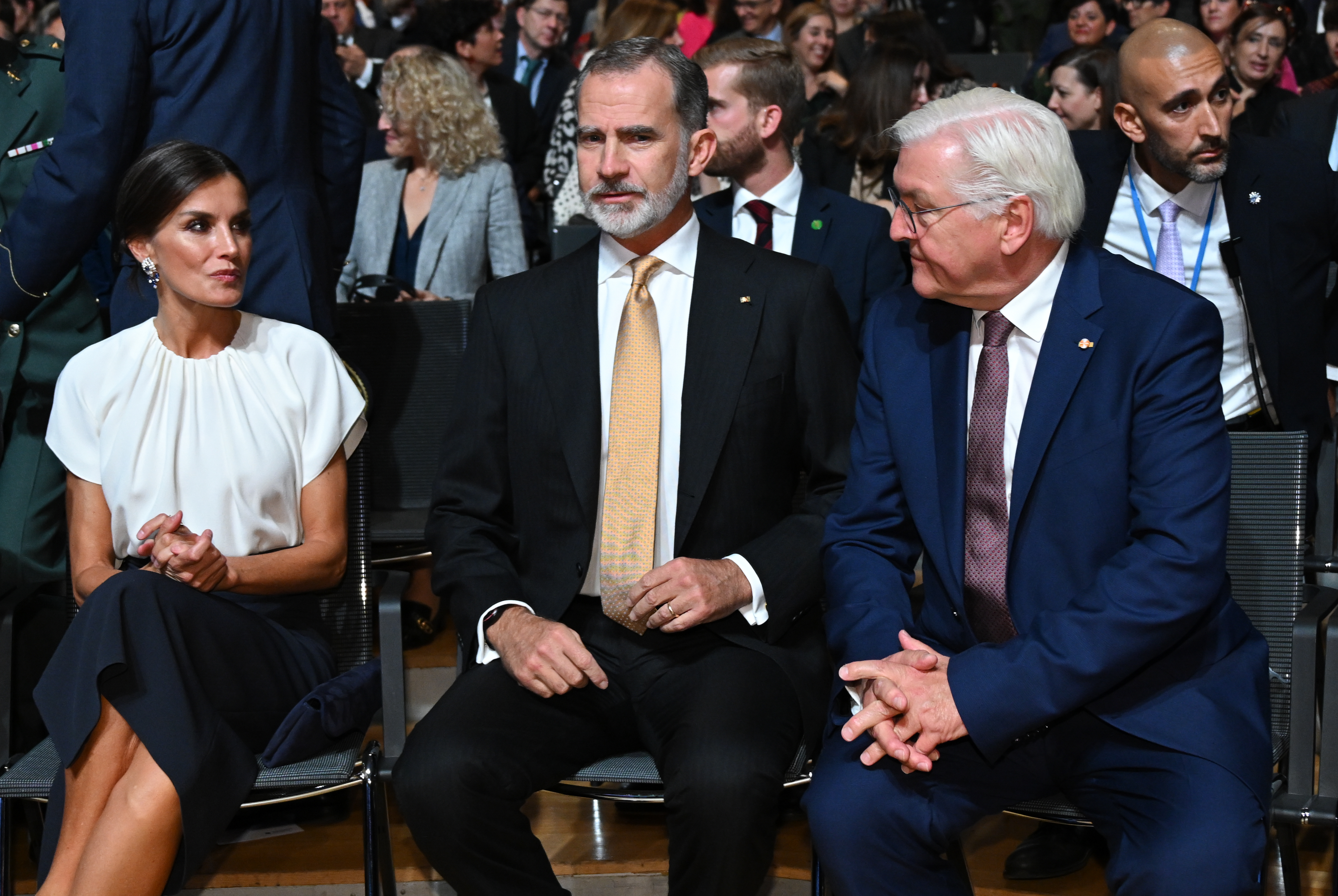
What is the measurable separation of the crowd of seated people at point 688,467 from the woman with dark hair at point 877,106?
4.38 ft

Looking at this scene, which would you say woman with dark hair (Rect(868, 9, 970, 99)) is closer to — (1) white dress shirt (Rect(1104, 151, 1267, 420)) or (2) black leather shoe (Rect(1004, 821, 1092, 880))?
(1) white dress shirt (Rect(1104, 151, 1267, 420))

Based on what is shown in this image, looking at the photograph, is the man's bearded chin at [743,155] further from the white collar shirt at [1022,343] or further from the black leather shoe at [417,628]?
the white collar shirt at [1022,343]

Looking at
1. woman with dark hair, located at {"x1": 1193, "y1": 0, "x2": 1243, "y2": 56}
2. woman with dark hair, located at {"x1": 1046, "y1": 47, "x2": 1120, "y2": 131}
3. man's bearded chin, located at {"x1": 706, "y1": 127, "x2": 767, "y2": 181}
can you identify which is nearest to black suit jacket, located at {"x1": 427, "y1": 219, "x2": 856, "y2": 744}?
man's bearded chin, located at {"x1": 706, "y1": 127, "x2": 767, "y2": 181}

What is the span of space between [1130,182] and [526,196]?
2.92 m

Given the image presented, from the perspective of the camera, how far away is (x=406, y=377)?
12.3 feet

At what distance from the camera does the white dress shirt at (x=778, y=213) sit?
4.00 m

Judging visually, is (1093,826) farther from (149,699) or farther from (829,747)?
(149,699)

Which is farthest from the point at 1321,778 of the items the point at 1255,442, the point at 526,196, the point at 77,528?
the point at 526,196

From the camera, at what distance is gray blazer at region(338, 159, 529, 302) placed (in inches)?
192

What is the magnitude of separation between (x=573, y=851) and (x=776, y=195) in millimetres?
1951

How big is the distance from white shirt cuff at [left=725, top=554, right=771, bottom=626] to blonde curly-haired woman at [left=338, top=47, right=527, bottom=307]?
2520 mm

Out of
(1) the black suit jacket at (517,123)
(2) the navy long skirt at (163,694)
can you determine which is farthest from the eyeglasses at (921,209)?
(1) the black suit jacket at (517,123)

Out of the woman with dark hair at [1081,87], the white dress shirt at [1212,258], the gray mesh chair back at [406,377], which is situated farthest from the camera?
the woman with dark hair at [1081,87]

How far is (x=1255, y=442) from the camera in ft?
9.11
